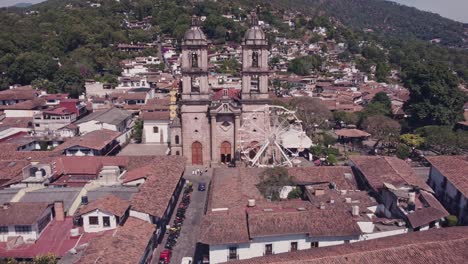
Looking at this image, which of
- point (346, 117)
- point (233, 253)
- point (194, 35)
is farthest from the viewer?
point (346, 117)

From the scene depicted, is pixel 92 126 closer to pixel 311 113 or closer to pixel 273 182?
pixel 311 113

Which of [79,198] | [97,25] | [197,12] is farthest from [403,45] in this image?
[79,198]

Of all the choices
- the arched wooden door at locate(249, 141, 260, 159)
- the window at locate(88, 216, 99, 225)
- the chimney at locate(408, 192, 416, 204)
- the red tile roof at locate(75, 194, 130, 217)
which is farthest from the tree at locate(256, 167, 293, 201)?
the window at locate(88, 216, 99, 225)

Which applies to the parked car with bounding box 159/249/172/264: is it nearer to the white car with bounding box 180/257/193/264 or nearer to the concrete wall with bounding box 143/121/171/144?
the white car with bounding box 180/257/193/264

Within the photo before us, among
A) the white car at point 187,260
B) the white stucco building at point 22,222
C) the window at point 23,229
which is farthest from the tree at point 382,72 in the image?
the window at point 23,229

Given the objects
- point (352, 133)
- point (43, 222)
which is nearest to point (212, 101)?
point (352, 133)

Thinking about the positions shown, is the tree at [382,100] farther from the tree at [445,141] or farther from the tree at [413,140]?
the tree at [445,141]
